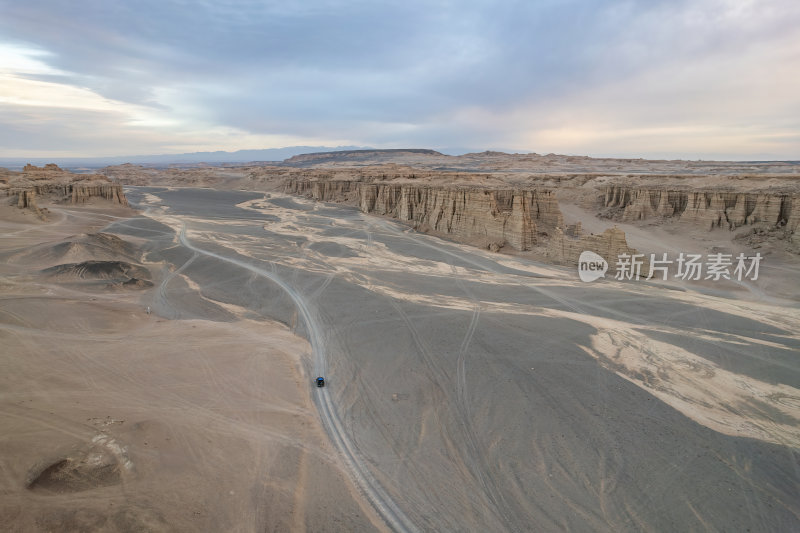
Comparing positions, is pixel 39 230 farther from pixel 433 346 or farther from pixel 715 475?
pixel 715 475

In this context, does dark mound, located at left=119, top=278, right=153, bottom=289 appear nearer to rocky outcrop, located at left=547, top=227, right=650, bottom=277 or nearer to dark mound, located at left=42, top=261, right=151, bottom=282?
dark mound, located at left=42, top=261, right=151, bottom=282

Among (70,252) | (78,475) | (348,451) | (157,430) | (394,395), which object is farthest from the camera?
(70,252)

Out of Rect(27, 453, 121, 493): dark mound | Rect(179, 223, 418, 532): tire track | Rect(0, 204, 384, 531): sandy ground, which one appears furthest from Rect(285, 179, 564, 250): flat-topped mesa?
Rect(27, 453, 121, 493): dark mound

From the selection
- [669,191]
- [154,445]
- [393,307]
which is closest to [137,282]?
[393,307]

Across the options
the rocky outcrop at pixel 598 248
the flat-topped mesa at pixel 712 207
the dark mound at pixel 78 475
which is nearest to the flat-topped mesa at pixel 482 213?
the rocky outcrop at pixel 598 248

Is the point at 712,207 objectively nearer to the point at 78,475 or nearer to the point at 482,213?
the point at 482,213

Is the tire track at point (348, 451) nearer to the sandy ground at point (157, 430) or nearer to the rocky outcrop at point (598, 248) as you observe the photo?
the sandy ground at point (157, 430)

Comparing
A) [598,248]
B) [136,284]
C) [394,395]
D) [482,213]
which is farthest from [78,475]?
[482,213]
